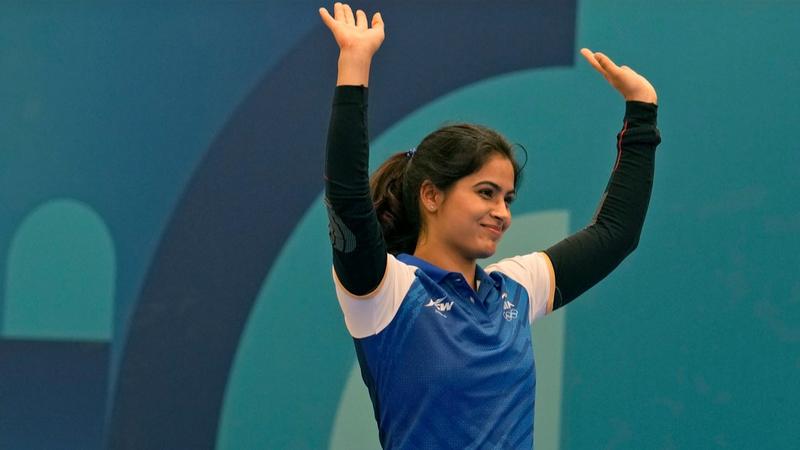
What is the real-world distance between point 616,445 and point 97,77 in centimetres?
180

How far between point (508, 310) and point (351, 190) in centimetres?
42

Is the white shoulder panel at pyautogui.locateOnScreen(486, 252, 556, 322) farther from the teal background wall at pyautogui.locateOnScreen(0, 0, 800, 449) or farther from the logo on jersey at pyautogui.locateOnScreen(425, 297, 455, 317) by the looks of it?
the teal background wall at pyautogui.locateOnScreen(0, 0, 800, 449)

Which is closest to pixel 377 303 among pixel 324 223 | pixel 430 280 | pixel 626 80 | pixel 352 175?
pixel 430 280

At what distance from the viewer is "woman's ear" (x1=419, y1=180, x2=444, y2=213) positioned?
6.28 ft

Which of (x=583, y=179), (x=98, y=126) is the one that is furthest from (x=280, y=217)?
(x=583, y=179)

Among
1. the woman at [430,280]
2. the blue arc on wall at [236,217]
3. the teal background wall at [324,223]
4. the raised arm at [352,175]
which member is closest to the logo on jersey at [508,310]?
the woman at [430,280]

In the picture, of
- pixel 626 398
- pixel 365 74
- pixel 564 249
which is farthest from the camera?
pixel 626 398

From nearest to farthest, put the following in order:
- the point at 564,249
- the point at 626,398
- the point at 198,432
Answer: the point at 564,249 → the point at 626,398 → the point at 198,432

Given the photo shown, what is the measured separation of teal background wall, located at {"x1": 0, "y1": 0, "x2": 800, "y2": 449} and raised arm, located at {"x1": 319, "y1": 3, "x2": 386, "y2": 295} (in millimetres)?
1265

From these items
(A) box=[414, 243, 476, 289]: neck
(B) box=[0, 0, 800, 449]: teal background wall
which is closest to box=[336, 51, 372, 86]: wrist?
(A) box=[414, 243, 476, 289]: neck

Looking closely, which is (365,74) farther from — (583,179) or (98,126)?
(98,126)

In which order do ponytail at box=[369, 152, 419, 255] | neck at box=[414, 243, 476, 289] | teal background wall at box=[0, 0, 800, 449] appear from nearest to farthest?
neck at box=[414, 243, 476, 289] → ponytail at box=[369, 152, 419, 255] → teal background wall at box=[0, 0, 800, 449]

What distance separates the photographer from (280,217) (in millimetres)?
3066

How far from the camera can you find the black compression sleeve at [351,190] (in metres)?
1.66
